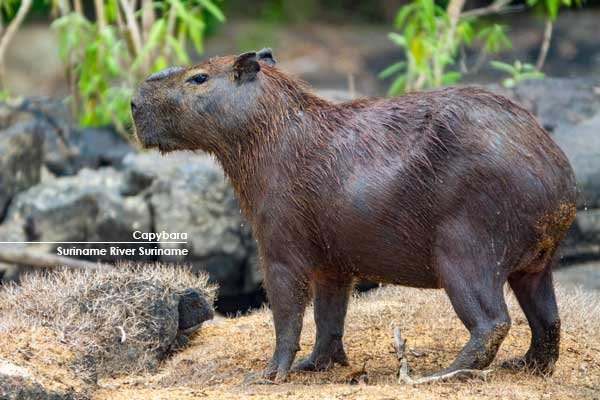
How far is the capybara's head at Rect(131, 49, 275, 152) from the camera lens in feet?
18.4

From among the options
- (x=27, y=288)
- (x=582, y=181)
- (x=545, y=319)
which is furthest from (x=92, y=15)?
(x=545, y=319)

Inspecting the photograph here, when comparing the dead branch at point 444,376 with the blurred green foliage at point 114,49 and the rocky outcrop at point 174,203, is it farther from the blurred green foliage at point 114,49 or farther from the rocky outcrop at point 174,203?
the blurred green foliage at point 114,49

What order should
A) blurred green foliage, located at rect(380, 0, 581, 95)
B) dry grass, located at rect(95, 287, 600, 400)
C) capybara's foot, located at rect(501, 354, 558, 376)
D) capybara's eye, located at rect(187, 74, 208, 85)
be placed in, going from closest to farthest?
dry grass, located at rect(95, 287, 600, 400) → capybara's foot, located at rect(501, 354, 558, 376) → capybara's eye, located at rect(187, 74, 208, 85) → blurred green foliage, located at rect(380, 0, 581, 95)

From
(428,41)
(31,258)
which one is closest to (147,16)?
(428,41)

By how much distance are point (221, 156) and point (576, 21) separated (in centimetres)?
1429

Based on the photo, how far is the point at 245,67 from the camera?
221 inches

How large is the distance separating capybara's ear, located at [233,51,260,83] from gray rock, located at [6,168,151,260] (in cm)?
432

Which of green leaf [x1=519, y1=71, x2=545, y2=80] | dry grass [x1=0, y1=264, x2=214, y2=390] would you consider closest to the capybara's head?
dry grass [x1=0, y1=264, x2=214, y2=390]

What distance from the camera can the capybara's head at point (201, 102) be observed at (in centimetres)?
562

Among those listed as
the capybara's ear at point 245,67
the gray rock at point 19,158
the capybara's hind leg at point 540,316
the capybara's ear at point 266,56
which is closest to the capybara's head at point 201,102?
the capybara's ear at point 245,67

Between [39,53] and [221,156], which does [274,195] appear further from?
[39,53]

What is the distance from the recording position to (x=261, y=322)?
7023 mm

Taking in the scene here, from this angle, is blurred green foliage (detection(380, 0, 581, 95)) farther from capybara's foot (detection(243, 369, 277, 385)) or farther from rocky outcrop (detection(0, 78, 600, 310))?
capybara's foot (detection(243, 369, 277, 385))

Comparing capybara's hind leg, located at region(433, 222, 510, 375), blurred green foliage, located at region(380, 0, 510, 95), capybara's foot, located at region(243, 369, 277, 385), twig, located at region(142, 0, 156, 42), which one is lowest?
capybara's foot, located at region(243, 369, 277, 385)
